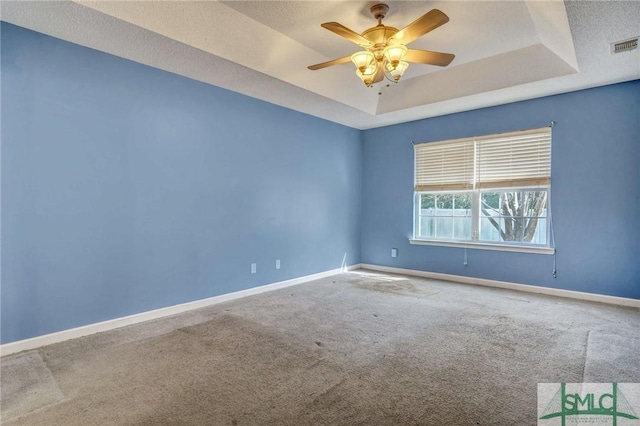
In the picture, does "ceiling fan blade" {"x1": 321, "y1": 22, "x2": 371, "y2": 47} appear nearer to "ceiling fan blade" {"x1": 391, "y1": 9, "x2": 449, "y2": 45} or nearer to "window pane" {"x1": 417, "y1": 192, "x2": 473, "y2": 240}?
"ceiling fan blade" {"x1": 391, "y1": 9, "x2": 449, "y2": 45}

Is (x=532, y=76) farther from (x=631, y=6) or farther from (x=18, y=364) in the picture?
(x=18, y=364)

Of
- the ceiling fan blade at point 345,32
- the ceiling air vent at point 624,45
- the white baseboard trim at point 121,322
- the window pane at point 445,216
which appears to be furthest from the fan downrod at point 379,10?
the white baseboard trim at point 121,322

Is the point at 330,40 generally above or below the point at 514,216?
above

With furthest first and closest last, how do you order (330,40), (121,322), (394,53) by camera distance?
1. (330,40)
2. (121,322)
3. (394,53)

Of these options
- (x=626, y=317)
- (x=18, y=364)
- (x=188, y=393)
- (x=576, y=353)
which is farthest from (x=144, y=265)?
(x=626, y=317)

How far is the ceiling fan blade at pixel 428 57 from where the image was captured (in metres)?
2.72

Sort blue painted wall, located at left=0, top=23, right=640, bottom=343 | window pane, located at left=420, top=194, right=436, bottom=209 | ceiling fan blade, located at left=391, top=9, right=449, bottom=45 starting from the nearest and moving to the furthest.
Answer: ceiling fan blade, located at left=391, top=9, right=449, bottom=45, blue painted wall, located at left=0, top=23, right=640, bottom=343, window pane, located at left=420, top=194, right=436, bottom=209

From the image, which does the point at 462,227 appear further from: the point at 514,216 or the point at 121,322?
the point at 121,322

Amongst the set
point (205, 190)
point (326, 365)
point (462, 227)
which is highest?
point (205, 190)

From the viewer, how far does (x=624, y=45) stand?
10.1ft

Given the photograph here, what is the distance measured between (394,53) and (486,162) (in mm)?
3041

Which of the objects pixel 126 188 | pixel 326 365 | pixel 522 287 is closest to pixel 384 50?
pixel 326 365

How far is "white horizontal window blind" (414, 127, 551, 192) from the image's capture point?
448 cm

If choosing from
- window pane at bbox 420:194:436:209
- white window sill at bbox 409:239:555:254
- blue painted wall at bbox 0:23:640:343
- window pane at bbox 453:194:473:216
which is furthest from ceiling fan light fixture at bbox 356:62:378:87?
white window sill at bbox 409:239:555:254
